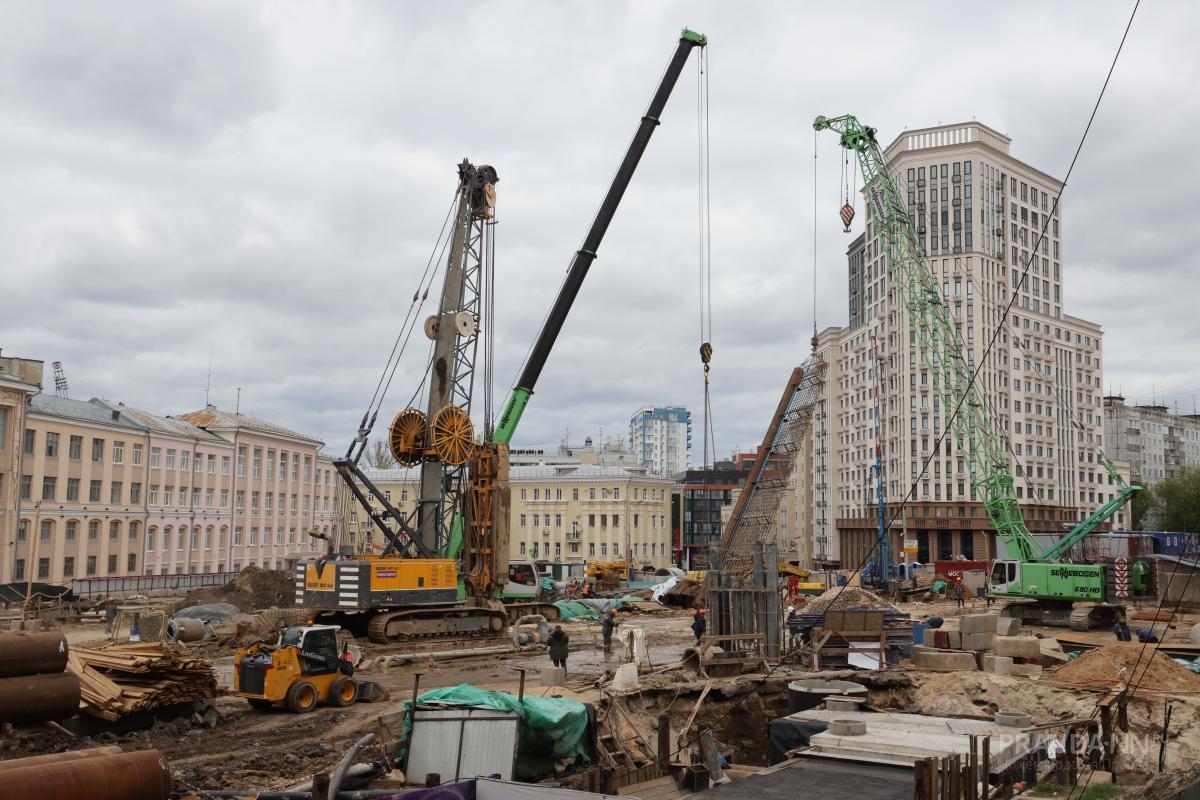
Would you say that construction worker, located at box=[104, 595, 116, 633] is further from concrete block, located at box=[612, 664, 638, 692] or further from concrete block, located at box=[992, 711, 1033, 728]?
concrete block, located at box=[992, 711, 1033, 728]

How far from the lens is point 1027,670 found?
2372cm

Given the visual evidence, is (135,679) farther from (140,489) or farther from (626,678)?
(140,489)

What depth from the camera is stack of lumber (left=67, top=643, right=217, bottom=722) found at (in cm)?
1653

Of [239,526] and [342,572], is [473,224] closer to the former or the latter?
[342,572]

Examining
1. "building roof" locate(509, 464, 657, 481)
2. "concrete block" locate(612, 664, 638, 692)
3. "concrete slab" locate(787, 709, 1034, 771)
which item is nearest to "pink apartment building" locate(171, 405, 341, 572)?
"building roof" locate(509, 464, 657, 481)

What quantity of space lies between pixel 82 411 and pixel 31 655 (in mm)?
39795

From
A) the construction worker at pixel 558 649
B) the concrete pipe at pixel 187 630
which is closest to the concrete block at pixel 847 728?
the construction worker at pixel 558 649

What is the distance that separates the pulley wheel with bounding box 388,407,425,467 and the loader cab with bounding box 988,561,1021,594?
949 inches

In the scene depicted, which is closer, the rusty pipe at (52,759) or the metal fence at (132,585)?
the rusty pipe at (52,759)

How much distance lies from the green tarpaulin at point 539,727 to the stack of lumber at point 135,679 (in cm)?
589

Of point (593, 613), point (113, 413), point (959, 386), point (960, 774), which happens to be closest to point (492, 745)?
point (960, 774)

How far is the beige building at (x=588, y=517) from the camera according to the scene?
86312mm

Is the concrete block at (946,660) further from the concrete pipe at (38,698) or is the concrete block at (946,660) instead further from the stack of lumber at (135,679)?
the concrete pipe at (38,698)

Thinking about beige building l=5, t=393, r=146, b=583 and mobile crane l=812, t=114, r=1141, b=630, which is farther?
beige building l=5, t=393, r=146, b=583
